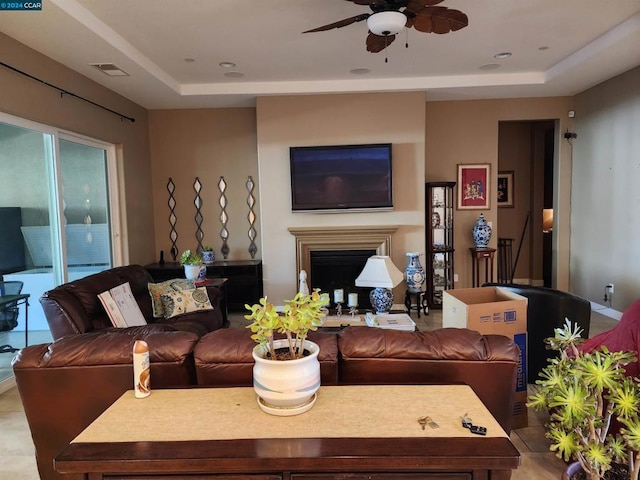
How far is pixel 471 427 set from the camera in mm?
1208

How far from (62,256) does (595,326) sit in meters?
5.60

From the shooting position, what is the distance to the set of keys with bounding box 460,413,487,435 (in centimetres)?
119

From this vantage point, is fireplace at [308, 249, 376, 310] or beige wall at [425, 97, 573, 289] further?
beige wall at [425, 97, 573, 289]

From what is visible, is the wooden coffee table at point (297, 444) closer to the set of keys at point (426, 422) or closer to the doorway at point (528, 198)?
the set of keys at point (426, 422)

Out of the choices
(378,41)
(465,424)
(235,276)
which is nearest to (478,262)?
(235,276)

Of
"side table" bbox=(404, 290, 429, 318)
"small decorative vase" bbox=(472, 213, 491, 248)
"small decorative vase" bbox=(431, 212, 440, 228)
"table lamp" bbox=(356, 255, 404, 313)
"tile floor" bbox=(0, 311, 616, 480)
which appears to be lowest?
"tile floor" bbox=(0, 311, 616, 480)

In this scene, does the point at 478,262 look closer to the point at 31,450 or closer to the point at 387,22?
the point at 387,22

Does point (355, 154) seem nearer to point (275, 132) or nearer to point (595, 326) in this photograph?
point (275, 132)

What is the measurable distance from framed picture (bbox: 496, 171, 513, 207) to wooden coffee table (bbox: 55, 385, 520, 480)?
19.4 feet

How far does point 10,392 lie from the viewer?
10.4 feet

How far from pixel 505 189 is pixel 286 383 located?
20.7ft

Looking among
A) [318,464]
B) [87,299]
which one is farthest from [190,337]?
[87,299]

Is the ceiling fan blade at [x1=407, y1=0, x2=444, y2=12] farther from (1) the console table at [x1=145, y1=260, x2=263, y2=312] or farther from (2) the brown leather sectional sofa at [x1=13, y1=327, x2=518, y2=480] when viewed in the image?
(1) the console table at [x1=145, y1=260, x2=263, y2=312]

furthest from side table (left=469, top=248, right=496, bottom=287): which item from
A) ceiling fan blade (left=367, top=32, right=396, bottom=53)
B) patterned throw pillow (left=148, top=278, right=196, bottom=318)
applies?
patterned throw pillow (left=148, top=278, right=196, bottom=318)
